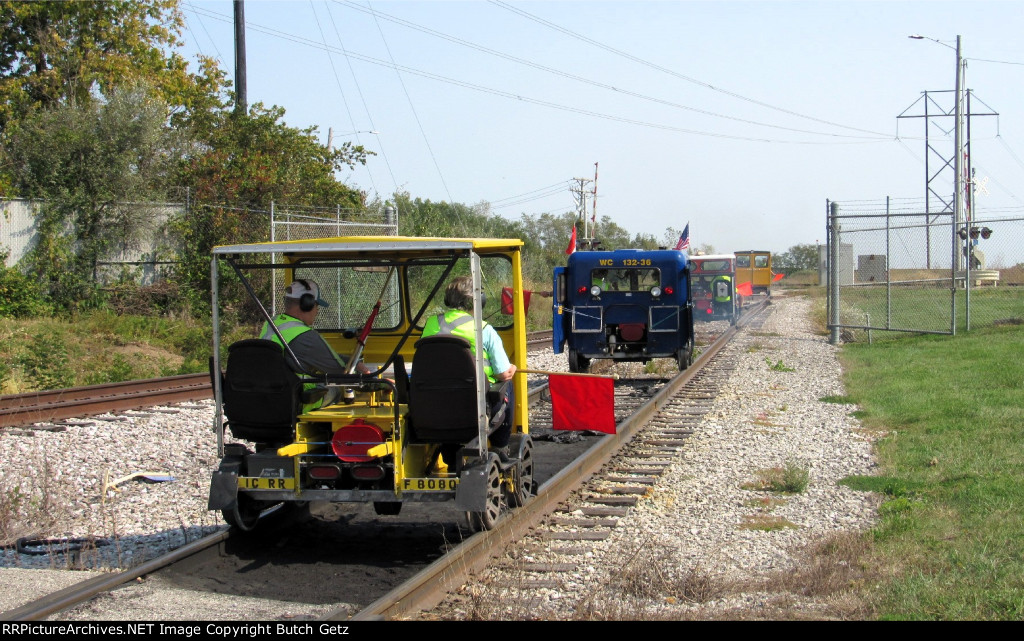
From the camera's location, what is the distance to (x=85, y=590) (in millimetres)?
5375

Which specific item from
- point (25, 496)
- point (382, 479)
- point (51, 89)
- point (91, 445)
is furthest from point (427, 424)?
point (51, 89)

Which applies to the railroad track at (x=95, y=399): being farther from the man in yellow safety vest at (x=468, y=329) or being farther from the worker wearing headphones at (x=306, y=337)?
the man in yellow safety vest at (x=468, y=329)

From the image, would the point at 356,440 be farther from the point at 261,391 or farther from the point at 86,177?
the point at 86,177

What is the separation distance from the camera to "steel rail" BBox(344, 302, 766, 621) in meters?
5.21

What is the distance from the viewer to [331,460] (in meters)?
6.55

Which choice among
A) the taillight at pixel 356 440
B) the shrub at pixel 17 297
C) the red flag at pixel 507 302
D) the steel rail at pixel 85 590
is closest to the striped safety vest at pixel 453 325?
the taillight at pixel 356 440

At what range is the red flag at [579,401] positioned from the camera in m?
8.12

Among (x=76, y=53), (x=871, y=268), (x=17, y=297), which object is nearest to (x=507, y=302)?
(x=17, y=297)

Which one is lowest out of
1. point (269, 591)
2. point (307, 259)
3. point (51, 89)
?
point (269, 591)

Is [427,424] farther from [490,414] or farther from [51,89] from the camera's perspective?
[51,89]

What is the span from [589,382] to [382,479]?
2344 mm

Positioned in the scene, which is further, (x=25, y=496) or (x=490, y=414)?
(x=25, y=496)

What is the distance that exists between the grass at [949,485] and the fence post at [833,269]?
20.8 feet

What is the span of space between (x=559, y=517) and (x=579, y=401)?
1.08 meters
